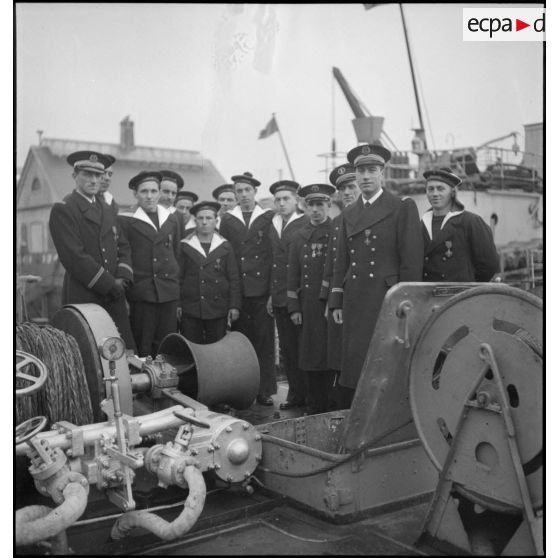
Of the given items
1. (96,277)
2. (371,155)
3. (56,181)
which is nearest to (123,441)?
(96,277)

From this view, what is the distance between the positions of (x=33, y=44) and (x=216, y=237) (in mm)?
3164

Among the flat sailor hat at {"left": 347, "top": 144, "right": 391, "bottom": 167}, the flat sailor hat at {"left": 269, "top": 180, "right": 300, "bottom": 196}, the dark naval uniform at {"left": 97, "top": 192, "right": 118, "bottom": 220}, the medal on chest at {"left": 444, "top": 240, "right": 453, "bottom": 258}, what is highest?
the flat sailor hat at {"left": 269, "top": 180, "right": 300, "bottom": 196}

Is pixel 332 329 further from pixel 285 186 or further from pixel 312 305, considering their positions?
pixel 285 186

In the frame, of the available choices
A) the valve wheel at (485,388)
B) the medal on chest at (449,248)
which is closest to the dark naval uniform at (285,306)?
the medal on chest at (449,248)

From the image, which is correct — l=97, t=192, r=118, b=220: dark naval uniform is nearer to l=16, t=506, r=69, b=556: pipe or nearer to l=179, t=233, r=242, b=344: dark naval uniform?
l=179, t=233, r=242, b=344: dark naval uniform

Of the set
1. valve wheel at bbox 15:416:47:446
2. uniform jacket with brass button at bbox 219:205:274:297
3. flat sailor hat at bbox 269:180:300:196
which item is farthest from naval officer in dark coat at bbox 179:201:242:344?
valve wheel at bbox 15:416:47:446

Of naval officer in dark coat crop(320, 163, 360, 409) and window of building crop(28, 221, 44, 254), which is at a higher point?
window of building crop(28, 221, 44, 254)

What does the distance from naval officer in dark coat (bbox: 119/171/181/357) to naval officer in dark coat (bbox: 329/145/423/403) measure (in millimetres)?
2185

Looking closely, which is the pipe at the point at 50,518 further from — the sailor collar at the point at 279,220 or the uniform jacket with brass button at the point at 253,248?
the sailor collar at the point at 279,220

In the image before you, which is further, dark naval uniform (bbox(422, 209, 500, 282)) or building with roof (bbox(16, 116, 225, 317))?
building with roof (bbox(16, 116, 225, 317))

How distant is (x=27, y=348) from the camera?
13.2 feet

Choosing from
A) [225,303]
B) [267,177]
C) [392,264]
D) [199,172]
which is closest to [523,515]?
[392,264]

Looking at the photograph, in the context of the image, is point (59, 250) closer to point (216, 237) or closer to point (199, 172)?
point (216, 237)

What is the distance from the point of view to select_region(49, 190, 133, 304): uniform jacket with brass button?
18.4 feet
